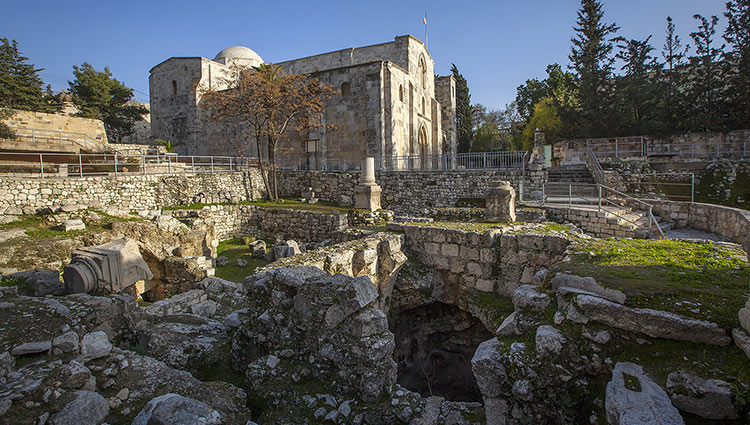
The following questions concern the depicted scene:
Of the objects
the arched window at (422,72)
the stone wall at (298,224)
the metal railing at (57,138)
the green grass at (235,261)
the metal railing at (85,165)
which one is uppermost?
the arched window at (422,72)

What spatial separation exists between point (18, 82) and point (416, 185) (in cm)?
2922

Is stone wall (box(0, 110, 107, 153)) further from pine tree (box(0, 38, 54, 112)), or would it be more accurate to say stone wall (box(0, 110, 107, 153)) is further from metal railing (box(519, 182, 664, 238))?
metal railing (box(519, 182, 664, 238))

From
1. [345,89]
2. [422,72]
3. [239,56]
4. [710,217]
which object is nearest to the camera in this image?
[710,217]

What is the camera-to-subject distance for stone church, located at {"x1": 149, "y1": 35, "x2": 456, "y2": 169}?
71.1 feet

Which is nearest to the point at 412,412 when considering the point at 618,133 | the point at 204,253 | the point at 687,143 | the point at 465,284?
the point at 465,284

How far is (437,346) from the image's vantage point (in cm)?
786

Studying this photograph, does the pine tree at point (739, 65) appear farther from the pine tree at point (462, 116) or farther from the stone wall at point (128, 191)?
the stone wall at point (128, 191)

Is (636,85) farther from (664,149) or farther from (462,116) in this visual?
(462,116)

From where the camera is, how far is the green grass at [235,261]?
39.5 feet

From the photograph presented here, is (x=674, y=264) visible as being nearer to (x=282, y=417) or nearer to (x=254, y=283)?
(x=282, y=417)

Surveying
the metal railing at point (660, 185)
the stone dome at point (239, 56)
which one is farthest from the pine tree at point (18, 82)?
the metal railing at point (660, 185)

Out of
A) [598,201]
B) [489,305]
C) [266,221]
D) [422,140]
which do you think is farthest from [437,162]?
[489,305]

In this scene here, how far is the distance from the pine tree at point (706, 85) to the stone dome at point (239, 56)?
3002 centimetres

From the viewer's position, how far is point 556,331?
377 centimetres
